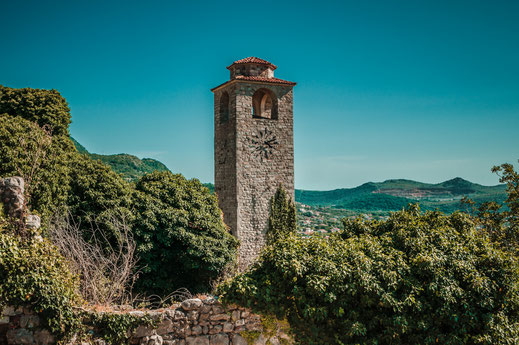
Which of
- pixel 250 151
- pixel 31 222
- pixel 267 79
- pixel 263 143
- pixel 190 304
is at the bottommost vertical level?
pixel 190 304

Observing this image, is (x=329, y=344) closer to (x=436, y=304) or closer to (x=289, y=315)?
(x=289, y=315)

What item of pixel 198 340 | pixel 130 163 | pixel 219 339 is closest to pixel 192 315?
pixel 198 340

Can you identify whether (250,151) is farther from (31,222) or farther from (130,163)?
(130,163)

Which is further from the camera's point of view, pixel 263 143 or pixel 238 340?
pixel 263 143

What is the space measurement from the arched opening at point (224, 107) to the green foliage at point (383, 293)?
51.4 feet

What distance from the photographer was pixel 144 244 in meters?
15.2

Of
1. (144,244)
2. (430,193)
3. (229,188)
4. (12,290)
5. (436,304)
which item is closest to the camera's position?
(12,290)

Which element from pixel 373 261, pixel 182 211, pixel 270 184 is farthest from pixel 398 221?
pixel 270 184

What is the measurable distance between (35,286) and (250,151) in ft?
50.9

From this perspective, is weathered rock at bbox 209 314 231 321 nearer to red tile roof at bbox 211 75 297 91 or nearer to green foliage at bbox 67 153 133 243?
green foliage at bbox 67 153 133 243

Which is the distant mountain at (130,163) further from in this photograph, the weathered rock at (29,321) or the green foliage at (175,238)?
the weathered rock at (29,321)

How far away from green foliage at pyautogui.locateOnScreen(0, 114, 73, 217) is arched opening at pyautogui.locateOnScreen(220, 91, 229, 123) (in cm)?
1163

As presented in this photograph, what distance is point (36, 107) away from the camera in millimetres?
18391

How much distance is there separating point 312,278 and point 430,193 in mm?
36334
